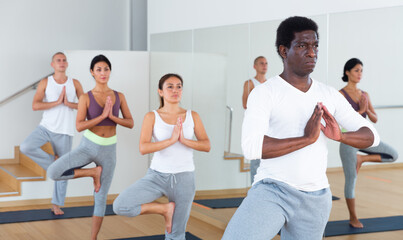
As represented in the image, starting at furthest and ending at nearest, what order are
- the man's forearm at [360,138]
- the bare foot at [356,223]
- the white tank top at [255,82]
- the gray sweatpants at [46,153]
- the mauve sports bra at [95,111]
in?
the gray sweatpants at [46,153] → the white tank top at [255,82] → the mauve sports bra at [95,111] → the bare foot at [356,223] → the man's forearm at [360,138]

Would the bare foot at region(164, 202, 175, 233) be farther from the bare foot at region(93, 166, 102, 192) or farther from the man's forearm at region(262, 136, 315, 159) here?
the man's forearm at region(262, 136, 315, 159)

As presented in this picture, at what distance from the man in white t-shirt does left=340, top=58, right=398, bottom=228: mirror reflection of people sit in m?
1.41

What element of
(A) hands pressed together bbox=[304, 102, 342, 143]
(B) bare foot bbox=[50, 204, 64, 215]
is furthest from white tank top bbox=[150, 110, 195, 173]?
(B) bare foot bbox=[50, 204, 64, 215]

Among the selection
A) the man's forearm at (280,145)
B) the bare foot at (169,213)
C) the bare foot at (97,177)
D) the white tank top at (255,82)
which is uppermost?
the white tank top at (255,82)

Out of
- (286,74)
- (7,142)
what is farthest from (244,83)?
(7,142)

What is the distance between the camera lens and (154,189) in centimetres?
316

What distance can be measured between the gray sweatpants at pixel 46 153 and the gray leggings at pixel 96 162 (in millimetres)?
1147

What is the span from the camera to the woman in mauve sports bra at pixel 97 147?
3869 mm

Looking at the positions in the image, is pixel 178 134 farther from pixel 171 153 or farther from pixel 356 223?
pixel 356 223

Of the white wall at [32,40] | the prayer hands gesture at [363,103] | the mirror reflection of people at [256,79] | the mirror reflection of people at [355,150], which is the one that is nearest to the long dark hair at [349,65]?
the mirror reflection of people at [355,150]

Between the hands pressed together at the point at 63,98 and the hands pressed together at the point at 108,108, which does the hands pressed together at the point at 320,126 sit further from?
the hands pressed together at the point at 63,98

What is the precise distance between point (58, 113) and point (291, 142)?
3710mm

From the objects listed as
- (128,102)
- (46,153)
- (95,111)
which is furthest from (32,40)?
(95,111)

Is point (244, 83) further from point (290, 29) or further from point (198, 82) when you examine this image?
point (290, 29)
